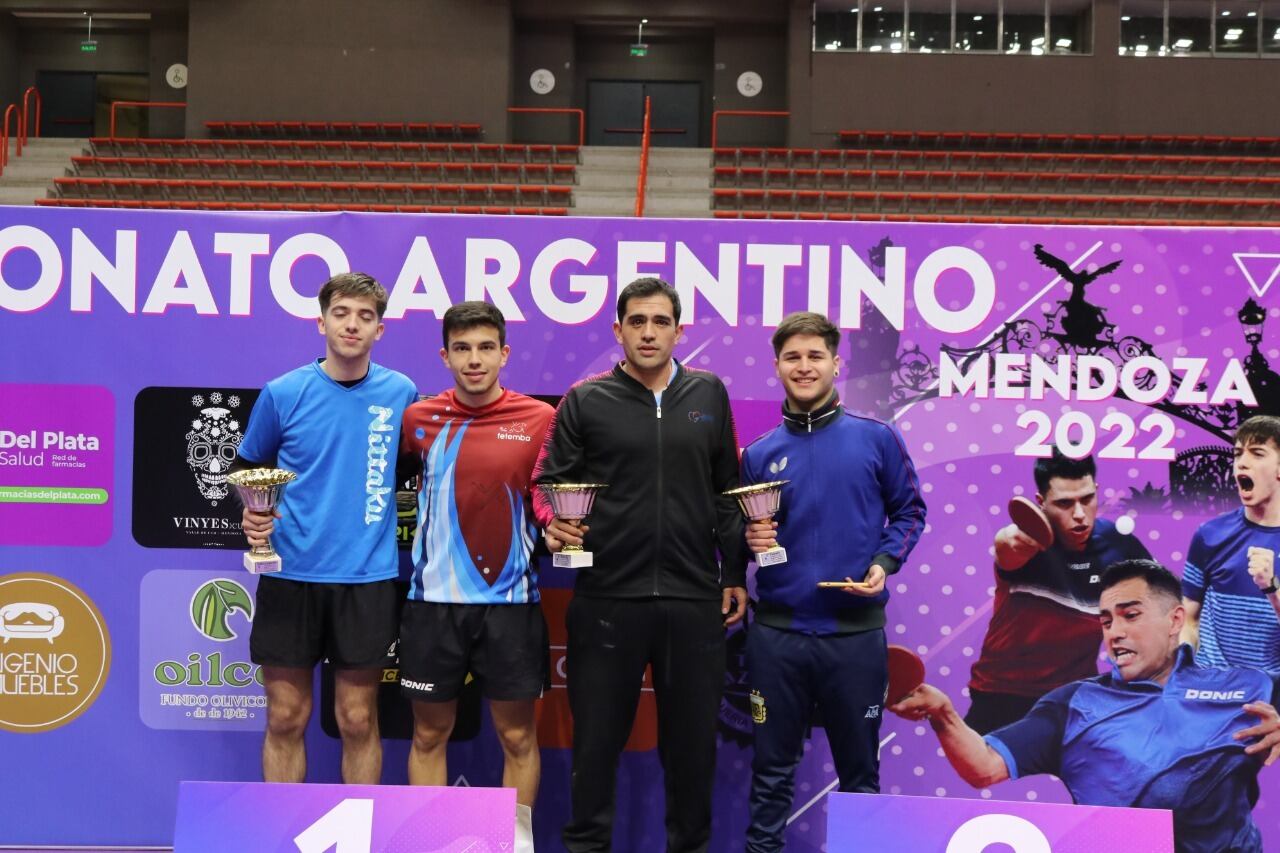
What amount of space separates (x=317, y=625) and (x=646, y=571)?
3.51ft

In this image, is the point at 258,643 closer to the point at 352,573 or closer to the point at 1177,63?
the point at 352,573

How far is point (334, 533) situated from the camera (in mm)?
3297

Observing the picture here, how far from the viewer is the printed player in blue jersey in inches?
145

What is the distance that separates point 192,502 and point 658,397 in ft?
6.04

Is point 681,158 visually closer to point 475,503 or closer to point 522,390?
point 522,390

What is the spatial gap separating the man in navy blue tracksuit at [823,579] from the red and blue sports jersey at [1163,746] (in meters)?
0.88

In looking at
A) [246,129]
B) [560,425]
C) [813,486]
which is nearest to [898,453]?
[813,486]

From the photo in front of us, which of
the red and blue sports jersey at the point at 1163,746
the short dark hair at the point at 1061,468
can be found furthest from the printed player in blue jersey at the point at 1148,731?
the short dark hair at the point at 1061,468

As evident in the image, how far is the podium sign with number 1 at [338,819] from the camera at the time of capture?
8.46ft

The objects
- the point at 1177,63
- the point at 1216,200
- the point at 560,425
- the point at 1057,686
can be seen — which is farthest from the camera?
the point at 1177,63

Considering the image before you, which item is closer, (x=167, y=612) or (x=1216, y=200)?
(x=167, y=612)

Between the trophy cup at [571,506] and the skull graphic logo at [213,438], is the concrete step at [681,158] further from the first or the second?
the trophy cup at [571,506]

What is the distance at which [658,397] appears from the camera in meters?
3.21

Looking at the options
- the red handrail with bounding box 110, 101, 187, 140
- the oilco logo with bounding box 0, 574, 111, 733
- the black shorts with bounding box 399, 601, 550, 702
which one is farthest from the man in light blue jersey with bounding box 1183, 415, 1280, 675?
the red handrail with bounding box 110, 101, 187, 140
